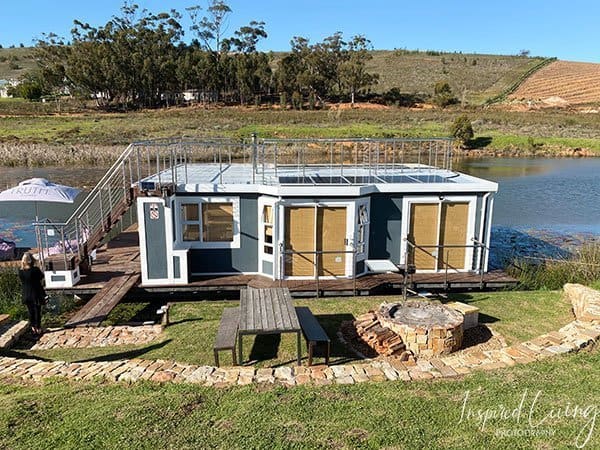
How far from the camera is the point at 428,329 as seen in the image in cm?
719

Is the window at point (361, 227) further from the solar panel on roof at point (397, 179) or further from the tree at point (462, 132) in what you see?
the tree at point (462, 132)

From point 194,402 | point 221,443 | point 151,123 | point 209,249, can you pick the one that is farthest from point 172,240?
point 151,123

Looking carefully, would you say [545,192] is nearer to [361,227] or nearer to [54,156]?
[361,227]

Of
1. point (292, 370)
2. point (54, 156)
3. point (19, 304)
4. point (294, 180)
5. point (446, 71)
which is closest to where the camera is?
point (292, 370)

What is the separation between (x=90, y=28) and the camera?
235 ft

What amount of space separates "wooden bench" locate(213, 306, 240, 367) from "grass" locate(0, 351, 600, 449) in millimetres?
1039

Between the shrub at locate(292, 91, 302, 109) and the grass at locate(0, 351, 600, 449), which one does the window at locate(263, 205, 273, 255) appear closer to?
the grass at locate(0, 351, 600, 449)

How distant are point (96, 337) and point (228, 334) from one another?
2.57 m

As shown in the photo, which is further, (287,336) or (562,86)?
(562,86)

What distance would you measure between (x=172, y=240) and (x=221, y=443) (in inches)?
257

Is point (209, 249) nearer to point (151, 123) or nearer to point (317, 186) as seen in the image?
point (317, 186)

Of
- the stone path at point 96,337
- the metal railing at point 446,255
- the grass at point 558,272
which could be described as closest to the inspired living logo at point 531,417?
the stone path at point 96,337

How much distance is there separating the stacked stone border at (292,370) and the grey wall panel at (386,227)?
4.62m

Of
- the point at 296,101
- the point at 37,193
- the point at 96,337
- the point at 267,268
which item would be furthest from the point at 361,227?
the point at 296,101
